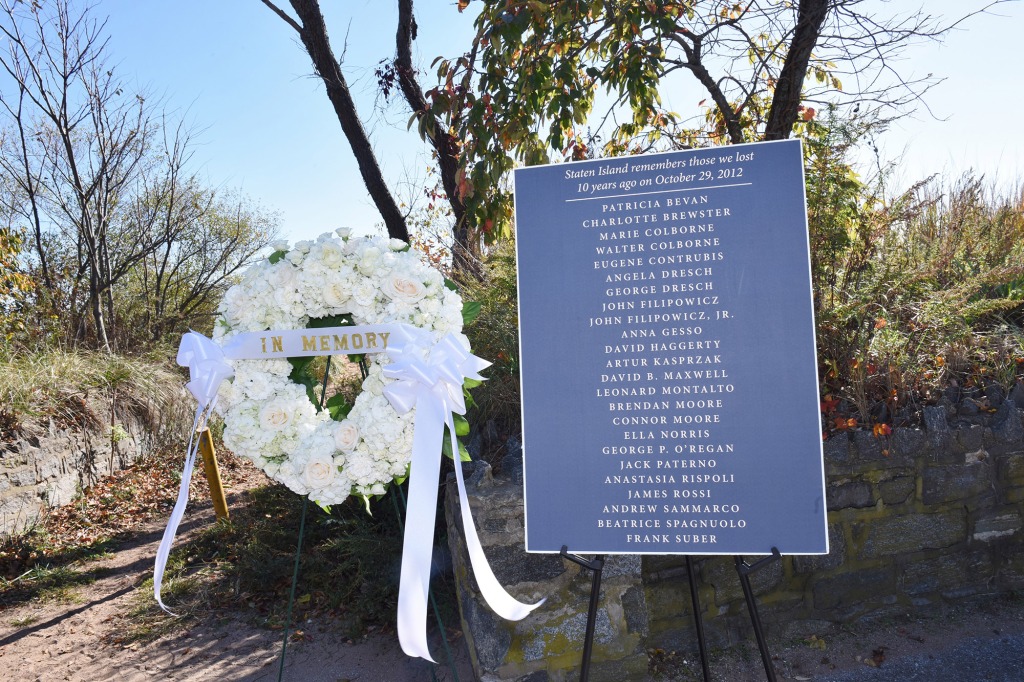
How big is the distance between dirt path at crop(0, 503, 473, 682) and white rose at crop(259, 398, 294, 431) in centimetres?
171

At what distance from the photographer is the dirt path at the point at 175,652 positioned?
3.61m

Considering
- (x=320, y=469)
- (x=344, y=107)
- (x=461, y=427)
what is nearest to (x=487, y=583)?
(x=461, y=427)

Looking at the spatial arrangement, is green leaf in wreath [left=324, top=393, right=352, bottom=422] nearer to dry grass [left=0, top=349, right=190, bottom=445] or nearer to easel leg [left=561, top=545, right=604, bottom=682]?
easel leg [left=561, top=545, right=604, bottom=682]

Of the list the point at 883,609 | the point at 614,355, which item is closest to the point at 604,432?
the point at 614,355

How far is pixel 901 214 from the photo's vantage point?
15.3 ft

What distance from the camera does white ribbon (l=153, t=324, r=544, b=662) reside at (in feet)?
7.62

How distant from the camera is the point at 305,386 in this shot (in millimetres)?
2623

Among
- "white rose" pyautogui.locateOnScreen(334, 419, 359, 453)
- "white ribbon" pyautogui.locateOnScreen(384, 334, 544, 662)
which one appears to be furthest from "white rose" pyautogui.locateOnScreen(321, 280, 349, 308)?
"white rose" pyautogui.locateOnScreen(334, 419, 359, 453)

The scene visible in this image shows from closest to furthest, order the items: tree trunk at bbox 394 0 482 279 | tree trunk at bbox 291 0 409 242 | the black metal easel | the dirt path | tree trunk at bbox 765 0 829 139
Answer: the black metal easel
the dirt path
tree trunk at bbox 765 0 829 139
tree trunk at bbox 394 0 482 279
tree trunk at bbox 291 0 409 242

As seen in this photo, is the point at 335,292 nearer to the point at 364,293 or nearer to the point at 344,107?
the point at 364,293

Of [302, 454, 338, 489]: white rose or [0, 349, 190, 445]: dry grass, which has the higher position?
[0, 349, 190, 445]: dry grass

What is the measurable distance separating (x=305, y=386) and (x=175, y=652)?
2322 millimetres

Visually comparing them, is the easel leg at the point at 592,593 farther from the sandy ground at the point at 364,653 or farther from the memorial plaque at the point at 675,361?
the sandy ground at the point at 364,653

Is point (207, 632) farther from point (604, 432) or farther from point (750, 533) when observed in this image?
point (750, 533)
